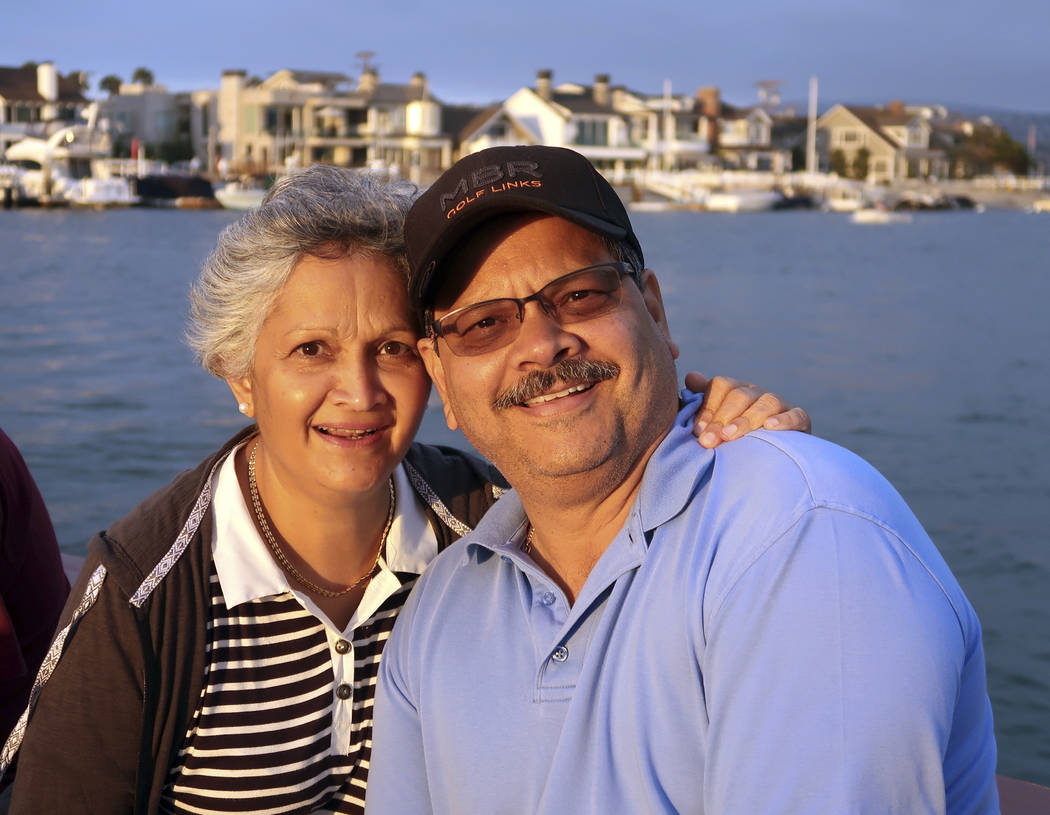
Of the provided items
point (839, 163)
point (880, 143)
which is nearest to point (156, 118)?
point (839, 163)

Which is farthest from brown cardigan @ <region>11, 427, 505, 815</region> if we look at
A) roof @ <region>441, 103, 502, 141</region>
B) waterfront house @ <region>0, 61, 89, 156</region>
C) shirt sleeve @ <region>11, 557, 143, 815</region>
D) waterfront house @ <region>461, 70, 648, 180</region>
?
roof @ <region>441, 103, 502, 141</region>

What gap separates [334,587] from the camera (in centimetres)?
236

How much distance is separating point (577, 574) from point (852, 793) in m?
0.69

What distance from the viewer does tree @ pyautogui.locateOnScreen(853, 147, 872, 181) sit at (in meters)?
75.5

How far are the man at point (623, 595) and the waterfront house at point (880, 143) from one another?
77824 millimetres

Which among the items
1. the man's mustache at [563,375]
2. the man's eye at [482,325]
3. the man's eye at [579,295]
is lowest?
the man's mustache at [563,375]

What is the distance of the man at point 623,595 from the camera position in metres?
1.47

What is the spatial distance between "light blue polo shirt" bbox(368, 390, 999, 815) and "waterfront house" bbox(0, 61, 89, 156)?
56.4 meters

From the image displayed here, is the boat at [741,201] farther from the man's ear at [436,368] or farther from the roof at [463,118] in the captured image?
the man's ear at [436,368]

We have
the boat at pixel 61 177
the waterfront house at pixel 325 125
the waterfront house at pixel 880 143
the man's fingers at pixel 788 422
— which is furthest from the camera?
the waterfront house at pixel 880 143

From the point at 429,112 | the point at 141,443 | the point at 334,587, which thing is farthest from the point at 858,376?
the point at 429,112

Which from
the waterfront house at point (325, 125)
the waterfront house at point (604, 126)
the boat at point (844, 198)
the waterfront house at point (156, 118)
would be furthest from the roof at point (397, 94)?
the boat at point (844, 198)

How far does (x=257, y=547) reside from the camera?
2207mm

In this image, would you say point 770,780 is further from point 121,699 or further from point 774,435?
point 121,699
